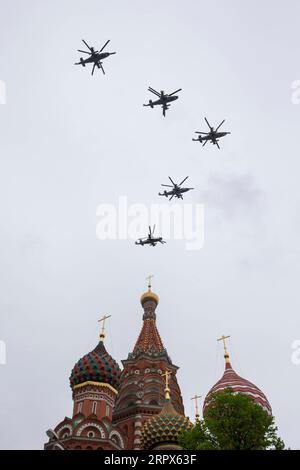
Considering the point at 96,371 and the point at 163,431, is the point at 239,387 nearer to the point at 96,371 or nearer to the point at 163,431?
the point at 96,371

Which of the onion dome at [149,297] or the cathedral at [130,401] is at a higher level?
the onion dome at [149,297]

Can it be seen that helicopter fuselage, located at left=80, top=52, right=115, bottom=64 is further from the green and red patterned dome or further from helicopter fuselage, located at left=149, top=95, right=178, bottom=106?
the green and red patterned dome

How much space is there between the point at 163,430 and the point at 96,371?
8340 millimetres

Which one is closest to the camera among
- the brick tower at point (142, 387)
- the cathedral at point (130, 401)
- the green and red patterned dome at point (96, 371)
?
the cathedral at point (130, 401)

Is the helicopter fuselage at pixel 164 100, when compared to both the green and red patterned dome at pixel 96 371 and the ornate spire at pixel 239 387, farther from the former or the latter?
the ornate spire at pixel 239 387

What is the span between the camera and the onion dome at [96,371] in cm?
3494

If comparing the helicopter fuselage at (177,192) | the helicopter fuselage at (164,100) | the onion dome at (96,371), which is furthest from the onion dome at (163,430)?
the helicopter fuselage at (164,100)

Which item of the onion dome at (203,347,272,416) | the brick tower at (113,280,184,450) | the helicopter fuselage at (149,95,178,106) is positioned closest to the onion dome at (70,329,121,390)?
the brick tower at (113,280,184,450)

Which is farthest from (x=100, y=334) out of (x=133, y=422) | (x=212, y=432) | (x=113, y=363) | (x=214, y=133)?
(x=212, y=432)

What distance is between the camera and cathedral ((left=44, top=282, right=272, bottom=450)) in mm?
29345
